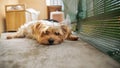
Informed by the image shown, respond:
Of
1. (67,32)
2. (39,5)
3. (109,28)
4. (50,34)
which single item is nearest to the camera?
(109,28)

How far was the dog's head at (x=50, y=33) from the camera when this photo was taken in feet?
6.75

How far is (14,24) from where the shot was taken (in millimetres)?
4797

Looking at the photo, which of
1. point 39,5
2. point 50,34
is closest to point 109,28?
point 50,34

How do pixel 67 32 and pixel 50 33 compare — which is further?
pixel 67 32

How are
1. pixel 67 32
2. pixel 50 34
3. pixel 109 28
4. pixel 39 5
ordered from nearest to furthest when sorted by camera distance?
pixel 109 28
pixel 50 34
pixel 67 32
pixel 39 5

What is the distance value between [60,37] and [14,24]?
2.86 m

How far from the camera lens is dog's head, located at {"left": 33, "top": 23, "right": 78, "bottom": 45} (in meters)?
2.06

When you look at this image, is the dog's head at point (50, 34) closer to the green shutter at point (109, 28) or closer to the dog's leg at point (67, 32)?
the dog's leg at point (67, 32)

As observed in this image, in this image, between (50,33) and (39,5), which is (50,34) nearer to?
(50,33)

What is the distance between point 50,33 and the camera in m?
2.14

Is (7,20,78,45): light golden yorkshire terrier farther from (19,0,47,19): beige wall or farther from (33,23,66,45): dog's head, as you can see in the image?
(19,0,47,19): beige wall

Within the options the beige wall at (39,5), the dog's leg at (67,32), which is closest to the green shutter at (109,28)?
the dog's leg at (67,32)

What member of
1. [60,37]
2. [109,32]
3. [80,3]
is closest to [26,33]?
Result: [60,37]

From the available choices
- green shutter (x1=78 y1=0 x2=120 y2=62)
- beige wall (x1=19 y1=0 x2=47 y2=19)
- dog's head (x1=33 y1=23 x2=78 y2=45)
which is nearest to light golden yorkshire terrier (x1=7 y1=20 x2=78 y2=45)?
dog's head (x1=33 y1=23 x2=78 y2=45)
